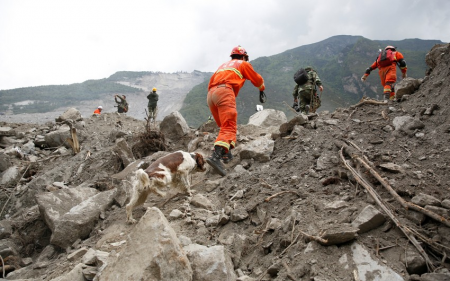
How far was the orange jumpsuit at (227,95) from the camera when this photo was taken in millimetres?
3885

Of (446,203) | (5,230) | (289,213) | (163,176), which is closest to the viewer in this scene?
(446,203)

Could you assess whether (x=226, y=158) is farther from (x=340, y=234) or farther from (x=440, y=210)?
(x=440, y=210)

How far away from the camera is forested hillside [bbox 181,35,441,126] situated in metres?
21.3

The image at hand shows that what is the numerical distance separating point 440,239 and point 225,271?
4.83 feet

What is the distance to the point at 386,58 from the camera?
5980 mm

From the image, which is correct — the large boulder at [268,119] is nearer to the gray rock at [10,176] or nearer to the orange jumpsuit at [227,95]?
the orange jumpsuit at [227,95]

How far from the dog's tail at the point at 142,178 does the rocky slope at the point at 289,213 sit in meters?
0.47

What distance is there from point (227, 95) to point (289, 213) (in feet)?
7.14

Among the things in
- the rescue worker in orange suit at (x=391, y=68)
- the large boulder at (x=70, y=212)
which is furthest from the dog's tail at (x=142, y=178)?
the rescue worker in orange suit at (x=391, y=68)

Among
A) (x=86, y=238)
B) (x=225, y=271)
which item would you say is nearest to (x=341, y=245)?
(x=225, y=271)

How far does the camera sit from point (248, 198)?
116 inches

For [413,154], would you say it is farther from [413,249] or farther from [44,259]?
[44,259]

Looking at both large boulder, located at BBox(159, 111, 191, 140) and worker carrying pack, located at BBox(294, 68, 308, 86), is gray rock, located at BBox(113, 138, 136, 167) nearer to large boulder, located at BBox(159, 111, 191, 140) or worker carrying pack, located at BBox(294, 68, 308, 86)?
large boulder, located at BBox(159, 111, 191, 140)

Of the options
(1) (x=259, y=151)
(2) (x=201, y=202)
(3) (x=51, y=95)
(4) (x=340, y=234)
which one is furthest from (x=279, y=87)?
(3) (x=51, y=95)
